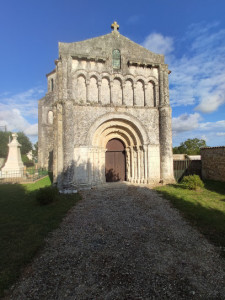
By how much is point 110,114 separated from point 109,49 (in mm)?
4665

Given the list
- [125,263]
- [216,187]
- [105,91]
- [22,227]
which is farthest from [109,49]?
[125,263]

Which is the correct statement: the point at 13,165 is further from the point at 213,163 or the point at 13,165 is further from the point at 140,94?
the point at 213,163

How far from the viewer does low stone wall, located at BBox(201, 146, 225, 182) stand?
37.9 feet

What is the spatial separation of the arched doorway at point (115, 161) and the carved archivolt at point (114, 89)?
307 cm

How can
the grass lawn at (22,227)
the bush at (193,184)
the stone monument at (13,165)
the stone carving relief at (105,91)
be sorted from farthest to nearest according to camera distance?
the stone monument at (13,165) → the stone carving relief at (105,91) → the bush at (193,184) → the grass lawn at (22,227)

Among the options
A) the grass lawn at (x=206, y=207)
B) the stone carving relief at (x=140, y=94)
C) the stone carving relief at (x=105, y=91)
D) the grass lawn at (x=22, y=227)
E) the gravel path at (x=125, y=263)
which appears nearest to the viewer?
the gravel path at (x=125, y=263)

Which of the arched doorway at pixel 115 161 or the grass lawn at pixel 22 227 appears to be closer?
the grass lawn at pixel 22 227

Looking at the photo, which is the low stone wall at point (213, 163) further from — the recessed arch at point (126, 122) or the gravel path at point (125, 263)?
the gravel path at point (125, 263)

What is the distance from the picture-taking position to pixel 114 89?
40.3 feet

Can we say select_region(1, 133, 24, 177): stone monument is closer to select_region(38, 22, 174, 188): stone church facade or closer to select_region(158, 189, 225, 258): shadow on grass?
select_region(38, 22, 174, 188): stone church facade

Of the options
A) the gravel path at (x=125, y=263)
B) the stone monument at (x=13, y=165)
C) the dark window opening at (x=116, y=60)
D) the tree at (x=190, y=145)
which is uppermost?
the dark window opening at (x=116, y=60)

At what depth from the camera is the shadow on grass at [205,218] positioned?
4.66 metres

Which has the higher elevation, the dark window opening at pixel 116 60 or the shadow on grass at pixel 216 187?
the dark window opening at pixel 116 60

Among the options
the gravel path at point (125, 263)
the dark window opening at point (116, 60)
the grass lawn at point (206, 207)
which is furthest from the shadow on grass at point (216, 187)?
the dark window opening at point (116, 60)
